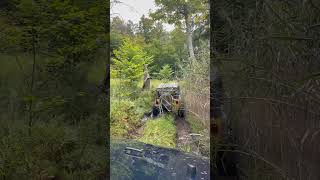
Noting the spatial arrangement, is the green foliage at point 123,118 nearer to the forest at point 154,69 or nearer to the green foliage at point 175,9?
the forest at point 154,69

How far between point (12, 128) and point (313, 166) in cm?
204

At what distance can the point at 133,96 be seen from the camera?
256 centimetres

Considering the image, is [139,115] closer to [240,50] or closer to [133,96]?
[133,96]

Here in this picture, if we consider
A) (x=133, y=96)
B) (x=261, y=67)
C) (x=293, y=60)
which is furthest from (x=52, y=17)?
(x=293, y=60)

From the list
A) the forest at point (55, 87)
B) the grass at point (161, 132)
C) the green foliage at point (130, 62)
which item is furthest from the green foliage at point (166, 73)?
the forest at point (55, 87)

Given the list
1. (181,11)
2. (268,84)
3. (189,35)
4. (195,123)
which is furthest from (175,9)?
(268,84)

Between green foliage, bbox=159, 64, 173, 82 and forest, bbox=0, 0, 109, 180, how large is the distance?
43cm

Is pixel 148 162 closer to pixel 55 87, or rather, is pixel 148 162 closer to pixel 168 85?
pixel 168 85

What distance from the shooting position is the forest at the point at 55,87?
8.21 ft

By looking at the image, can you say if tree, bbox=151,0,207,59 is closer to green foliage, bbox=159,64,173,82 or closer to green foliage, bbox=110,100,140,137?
green foliage, bbox=159,64,173,82

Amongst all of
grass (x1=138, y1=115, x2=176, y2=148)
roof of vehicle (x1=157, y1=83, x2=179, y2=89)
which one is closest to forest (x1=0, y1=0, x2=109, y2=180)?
grass (x1=138, y1=115, x2=176, y2=148)

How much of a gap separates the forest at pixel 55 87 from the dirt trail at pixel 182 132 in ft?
1.80

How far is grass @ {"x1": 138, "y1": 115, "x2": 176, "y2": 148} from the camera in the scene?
8.24 ft

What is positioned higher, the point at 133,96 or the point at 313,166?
the point at 133,96
